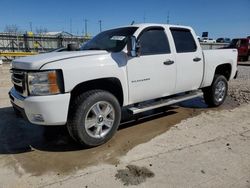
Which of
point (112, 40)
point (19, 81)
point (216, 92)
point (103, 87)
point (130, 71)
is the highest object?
point (112, 40)

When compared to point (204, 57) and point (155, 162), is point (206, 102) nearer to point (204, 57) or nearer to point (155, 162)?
point (204, 57)

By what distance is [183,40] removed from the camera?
538cm

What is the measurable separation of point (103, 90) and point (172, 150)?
1443 mm

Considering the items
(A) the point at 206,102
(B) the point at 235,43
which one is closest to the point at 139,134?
(A) the point at 206,102

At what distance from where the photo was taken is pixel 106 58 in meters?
3.97

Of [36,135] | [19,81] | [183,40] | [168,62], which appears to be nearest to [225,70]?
[183,40]

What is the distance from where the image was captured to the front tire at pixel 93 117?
3725mm

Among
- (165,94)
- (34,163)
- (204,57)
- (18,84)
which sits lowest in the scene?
(34,163)

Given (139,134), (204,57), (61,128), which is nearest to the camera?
(139,134)

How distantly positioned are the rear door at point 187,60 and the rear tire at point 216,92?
662 mm

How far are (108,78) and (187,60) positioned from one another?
79.7 inches

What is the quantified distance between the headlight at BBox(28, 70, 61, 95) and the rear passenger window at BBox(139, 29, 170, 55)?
1700 mm

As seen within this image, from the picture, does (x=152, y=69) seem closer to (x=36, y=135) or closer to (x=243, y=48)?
(x=36, y=135)

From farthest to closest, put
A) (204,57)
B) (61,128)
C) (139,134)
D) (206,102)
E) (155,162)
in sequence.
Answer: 1. (206,102)
2. (204,57)
3. (61,128)
4. (139,134)
5. (155,162)
